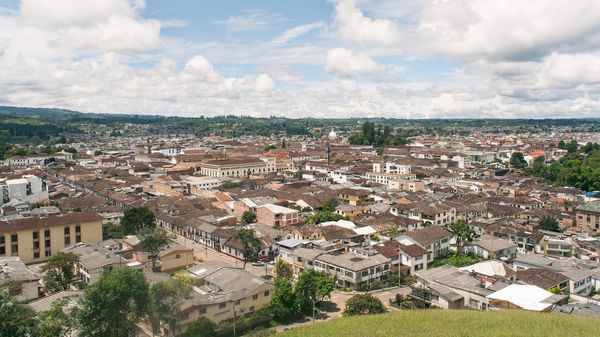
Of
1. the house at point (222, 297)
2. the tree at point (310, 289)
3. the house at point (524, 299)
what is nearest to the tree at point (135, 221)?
the house at point (222, 297)

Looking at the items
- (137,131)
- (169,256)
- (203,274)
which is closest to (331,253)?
(203,274)

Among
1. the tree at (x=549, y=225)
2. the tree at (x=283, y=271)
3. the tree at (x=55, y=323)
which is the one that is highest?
the tree at (x=55, y=323)

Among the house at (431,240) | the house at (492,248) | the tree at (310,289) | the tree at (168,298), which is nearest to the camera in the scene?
the tree at (168,298)

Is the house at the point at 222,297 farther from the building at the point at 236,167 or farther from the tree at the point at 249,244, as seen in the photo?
the building at the point at 236,167

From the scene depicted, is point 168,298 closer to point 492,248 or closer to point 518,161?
point 492,248

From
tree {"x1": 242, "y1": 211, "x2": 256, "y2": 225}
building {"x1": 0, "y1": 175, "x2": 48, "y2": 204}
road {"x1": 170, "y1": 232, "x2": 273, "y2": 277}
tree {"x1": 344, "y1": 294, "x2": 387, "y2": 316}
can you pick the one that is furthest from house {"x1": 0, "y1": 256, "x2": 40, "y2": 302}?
building {"x1": 0, "y1": 175, "x2": 48, "y2": 204}

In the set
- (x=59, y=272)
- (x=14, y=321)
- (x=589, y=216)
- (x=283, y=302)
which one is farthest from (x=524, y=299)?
(x=589, y=216)
